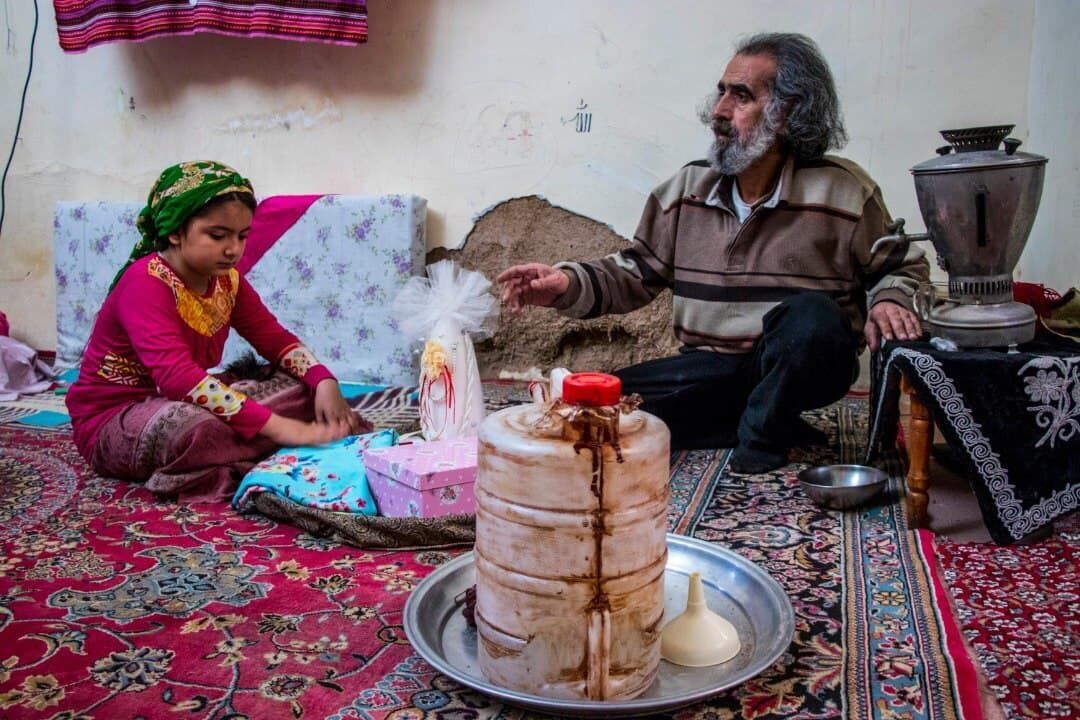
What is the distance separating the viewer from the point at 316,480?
93.0 inches

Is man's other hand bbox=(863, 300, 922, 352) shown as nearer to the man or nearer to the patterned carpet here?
the man

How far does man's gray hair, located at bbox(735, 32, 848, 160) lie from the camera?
278 cm

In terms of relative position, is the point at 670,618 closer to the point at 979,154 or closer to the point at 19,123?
the point at 979,154

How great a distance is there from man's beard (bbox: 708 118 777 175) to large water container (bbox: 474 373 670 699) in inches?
65.7

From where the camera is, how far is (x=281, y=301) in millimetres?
4246

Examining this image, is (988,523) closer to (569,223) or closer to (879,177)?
(879,177)

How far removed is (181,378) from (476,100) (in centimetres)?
203

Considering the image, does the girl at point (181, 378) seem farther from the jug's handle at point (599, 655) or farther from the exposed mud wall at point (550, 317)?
the jug's handle at point (599, 655)

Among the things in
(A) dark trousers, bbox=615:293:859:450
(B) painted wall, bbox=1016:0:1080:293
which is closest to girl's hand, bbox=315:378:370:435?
(A) dark trousers, bbox=615:293:859:450

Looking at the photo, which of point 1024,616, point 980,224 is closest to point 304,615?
point 1024,616

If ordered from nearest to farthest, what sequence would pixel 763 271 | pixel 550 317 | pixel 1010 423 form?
pixel 1010 423 → pixel 763 271 → pixel 550 317

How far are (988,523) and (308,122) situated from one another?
11.0ft

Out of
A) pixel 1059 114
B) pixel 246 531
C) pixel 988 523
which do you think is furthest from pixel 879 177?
pixel 246 531

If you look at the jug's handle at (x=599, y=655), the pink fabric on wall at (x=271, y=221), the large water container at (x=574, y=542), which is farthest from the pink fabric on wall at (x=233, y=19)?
the jug's handle at (x=599, y=655)
